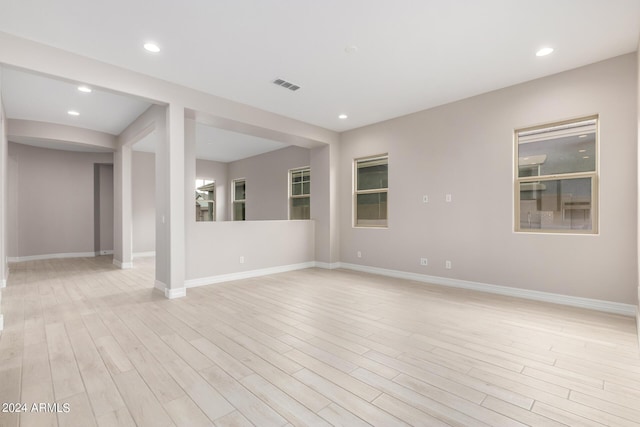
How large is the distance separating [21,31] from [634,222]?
22.0ft

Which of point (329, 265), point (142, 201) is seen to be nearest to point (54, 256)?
point (142, 201)

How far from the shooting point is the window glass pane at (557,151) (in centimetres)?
375

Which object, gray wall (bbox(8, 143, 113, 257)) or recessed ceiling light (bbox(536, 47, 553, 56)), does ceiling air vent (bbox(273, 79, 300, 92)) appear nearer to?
recessed ceiling light (bbox(536, 47, 553, 56))

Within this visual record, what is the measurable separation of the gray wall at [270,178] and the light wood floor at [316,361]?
4503 mm

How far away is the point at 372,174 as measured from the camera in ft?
20.3

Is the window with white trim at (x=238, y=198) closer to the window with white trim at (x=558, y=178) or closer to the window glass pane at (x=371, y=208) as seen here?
the window glass pane at (x=371, y=208)

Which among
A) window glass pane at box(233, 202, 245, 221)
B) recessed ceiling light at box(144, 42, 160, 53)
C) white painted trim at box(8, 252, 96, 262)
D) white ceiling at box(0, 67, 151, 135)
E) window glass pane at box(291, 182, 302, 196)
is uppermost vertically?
white ceiling at box(0, 67, 151, 135)

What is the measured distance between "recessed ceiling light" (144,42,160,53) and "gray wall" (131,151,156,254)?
600cm

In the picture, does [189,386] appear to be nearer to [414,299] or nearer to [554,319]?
[414,299]

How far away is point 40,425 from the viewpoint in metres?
1.65

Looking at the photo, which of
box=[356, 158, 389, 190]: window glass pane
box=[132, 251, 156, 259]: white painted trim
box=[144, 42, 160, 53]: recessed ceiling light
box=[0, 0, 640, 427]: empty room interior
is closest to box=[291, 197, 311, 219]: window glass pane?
box=[0, 0, 640, 427]: empty room interior

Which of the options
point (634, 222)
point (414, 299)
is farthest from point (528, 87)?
point (414, 299)

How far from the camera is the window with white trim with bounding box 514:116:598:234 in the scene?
3725 millimetres

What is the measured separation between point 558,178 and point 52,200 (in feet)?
35.6
